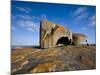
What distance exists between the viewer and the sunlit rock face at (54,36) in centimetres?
253

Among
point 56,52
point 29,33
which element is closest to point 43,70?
Result: point 56,52

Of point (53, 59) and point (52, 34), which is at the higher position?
point (52, 34)

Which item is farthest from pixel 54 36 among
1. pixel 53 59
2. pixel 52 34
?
pixel 53 59

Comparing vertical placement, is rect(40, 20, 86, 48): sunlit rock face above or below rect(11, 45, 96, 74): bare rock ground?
above

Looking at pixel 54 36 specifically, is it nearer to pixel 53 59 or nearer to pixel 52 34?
pixel 52 34

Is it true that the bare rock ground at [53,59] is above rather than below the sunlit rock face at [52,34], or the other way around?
below

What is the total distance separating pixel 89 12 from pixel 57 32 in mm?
528

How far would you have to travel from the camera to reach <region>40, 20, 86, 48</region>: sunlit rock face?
8.31ft

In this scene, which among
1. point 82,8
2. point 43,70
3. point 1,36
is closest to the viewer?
point 1,36

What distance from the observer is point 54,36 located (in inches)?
102

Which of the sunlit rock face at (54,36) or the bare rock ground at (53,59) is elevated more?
the sunlit rock face at (54,36)

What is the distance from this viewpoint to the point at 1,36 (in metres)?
2.36

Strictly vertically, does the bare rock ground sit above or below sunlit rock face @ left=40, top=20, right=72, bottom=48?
below
